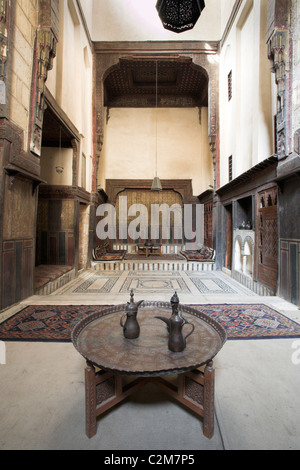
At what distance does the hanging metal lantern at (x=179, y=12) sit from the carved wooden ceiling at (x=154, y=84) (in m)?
2.94

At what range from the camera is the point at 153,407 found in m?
1.53

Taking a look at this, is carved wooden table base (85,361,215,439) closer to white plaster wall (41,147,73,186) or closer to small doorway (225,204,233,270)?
white plaster wall (41,147,73,186)

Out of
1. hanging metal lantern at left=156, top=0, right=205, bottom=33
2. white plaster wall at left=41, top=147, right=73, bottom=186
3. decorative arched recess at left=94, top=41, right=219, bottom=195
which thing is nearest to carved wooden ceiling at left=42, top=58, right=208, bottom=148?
decorative arched recess at left=94, top=41, right=219, bottom=195

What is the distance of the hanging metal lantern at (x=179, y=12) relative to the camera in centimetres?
468

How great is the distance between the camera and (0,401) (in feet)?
5.18

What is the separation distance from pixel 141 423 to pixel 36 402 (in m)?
0.73

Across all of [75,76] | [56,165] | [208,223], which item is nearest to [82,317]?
[56,165]

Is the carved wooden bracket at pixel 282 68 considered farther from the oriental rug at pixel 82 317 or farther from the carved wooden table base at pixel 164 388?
the carved wooden table base at pixel 164 388

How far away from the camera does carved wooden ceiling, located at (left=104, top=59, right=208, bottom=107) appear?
8.29 m

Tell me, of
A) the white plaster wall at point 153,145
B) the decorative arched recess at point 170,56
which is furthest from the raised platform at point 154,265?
the white plaster wall at point 153,145

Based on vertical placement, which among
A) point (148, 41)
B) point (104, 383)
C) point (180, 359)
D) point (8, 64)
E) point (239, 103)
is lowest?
point (104, 383)

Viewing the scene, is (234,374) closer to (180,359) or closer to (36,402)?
(180,359)

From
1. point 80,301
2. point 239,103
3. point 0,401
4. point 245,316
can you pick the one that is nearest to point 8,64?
point 80,301

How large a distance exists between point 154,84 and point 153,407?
1075cm
